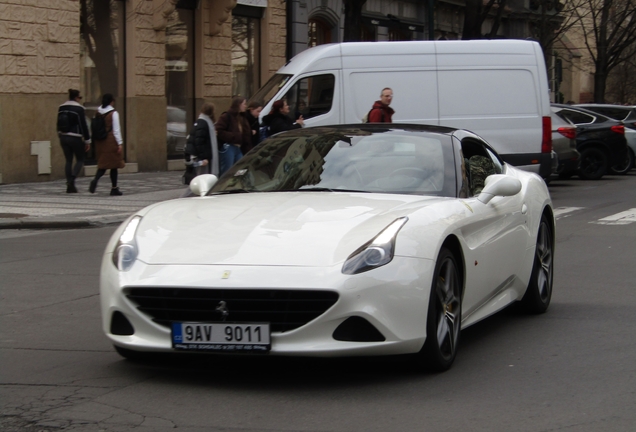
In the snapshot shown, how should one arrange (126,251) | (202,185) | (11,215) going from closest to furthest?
1. (126,251)
2. (202,185)
3. (11,215)

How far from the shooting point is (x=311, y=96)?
19.3 meters

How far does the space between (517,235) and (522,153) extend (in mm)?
12035

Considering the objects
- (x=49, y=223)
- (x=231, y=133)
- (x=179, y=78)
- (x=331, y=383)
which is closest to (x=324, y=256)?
(x=331, y=383)

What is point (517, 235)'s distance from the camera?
734 cm

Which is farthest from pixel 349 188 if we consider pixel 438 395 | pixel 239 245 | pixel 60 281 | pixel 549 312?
pixel 60 281

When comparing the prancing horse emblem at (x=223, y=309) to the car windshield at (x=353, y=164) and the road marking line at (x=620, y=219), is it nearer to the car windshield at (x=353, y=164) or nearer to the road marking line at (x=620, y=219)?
the car windshield at (x=353, y=164)

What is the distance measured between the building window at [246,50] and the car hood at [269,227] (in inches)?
914

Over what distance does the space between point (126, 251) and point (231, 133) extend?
11746mm

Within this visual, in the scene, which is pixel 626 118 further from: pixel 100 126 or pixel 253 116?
pixel 100 126

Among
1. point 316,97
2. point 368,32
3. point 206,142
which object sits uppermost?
point 368,32

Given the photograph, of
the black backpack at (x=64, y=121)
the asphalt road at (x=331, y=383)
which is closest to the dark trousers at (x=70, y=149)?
the black backpack at (x=64, y=121)

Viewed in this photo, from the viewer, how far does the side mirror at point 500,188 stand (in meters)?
6.70

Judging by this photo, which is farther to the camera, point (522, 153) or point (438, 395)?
point (522, 153)

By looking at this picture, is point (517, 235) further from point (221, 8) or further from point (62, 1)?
point (221, 8)
